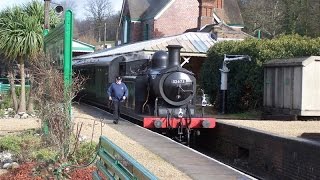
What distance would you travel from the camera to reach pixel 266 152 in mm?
12523

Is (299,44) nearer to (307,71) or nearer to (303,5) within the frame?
(307,71)

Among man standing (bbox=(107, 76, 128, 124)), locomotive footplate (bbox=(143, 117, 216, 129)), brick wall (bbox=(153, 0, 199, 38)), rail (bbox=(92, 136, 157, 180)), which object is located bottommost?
locomotive footplate (bbox=(143, 117, 216, 129))

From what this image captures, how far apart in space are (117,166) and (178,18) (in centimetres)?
4244

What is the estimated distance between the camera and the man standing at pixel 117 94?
668 inches

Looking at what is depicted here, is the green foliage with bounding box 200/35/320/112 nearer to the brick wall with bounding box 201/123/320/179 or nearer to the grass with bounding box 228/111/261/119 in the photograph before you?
the grass with bounding box 228/111/261/119

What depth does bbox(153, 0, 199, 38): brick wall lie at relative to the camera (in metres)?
47.4

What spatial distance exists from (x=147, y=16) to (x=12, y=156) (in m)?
39.9

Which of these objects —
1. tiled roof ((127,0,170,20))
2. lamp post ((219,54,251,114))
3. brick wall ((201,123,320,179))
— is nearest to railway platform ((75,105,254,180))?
brick wall ((201,123,320,179))

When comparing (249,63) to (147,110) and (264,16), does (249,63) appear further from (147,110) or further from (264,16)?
(264,16)

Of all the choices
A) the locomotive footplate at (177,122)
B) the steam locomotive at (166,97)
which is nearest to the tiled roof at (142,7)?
the steam locomotive at (166,97)

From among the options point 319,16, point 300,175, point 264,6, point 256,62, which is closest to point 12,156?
point 300,175

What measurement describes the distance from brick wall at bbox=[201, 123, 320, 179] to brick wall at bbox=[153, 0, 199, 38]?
1237 inches

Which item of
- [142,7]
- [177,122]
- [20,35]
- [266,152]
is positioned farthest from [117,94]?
[142,7]

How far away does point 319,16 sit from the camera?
144 feet
